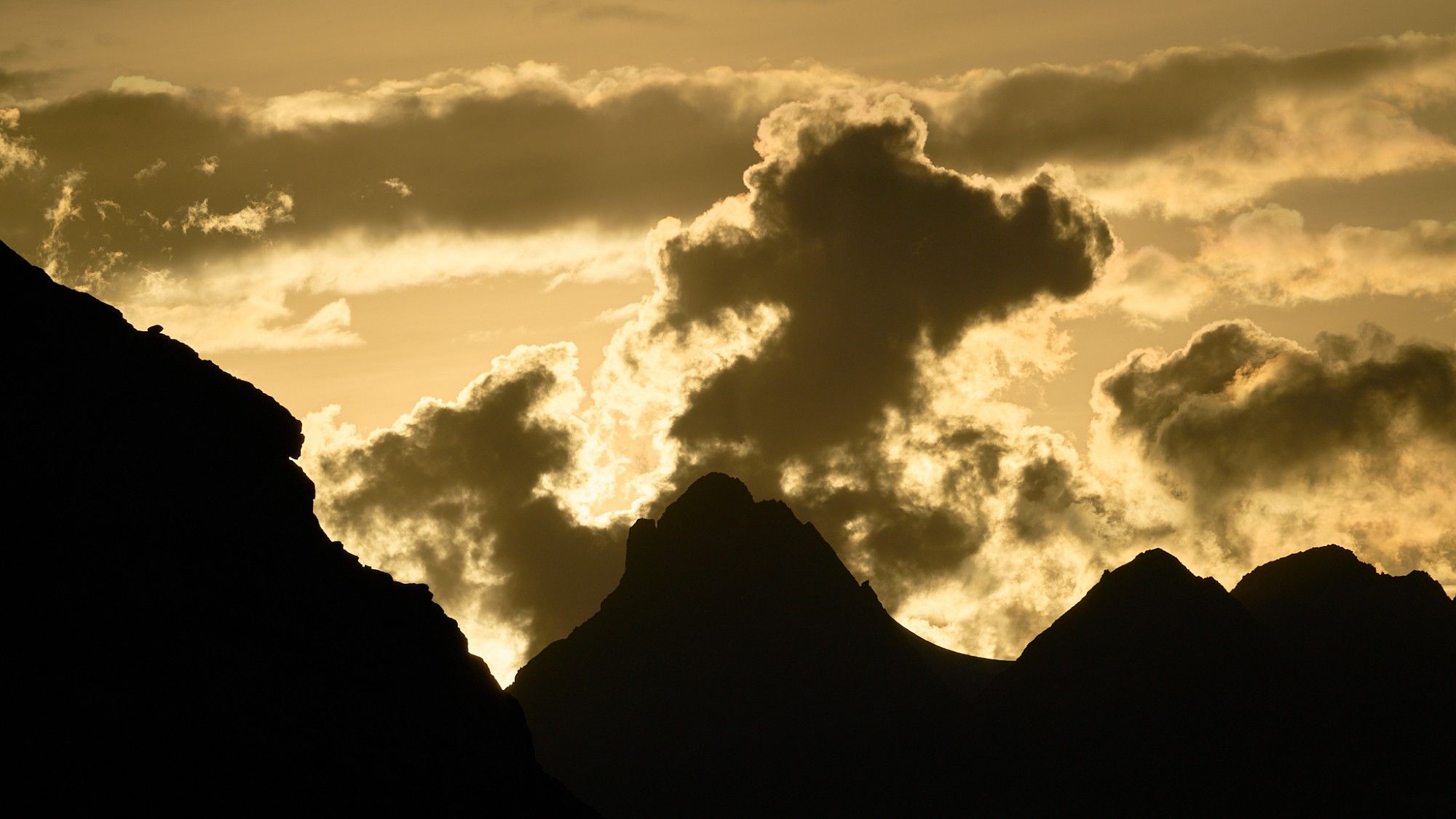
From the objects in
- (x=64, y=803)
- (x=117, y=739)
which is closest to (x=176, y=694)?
(x=117, y=739)

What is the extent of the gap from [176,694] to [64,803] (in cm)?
840

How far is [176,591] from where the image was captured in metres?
62.4

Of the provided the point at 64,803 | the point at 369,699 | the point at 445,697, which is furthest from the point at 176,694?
the point at 445,697

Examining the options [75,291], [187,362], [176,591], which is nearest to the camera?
[176,591]

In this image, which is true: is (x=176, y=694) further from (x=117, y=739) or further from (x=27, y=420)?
(x=27, y=420)

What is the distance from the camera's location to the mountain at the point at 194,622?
54844mm

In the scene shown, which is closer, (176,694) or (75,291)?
(176,694)

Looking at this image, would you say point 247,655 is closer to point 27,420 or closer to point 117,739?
point 117,739

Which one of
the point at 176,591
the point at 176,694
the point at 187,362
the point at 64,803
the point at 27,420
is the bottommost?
the point at 64,803

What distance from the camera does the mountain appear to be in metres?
54.8

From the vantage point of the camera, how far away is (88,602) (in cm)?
5719

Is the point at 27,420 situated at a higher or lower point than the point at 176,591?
higher

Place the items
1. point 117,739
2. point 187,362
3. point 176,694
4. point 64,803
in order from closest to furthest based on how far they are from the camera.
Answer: point 64,803
point 117,739
point 176,694
point 187,362

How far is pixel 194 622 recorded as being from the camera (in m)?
61.9
